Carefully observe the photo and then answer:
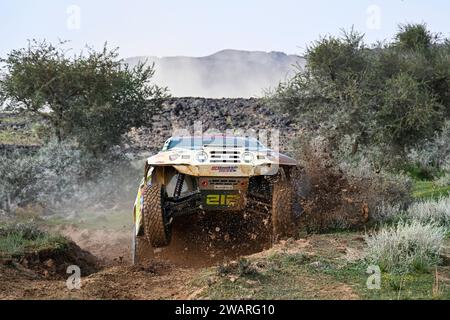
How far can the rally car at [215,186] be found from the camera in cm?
953

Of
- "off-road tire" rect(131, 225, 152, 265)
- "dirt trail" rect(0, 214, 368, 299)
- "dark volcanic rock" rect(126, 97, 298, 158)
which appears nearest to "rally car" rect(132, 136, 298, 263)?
"dirt trail" rect(0, 214, 368, 299)

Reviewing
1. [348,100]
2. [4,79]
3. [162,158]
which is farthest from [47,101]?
[162,158]

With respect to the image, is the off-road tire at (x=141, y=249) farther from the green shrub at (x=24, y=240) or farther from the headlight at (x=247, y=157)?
the headlight at (x=247, y=157)

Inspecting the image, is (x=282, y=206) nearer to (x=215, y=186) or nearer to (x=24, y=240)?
(x=215, y=186)

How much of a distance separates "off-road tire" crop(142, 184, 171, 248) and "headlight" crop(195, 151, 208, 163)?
0.65 meters

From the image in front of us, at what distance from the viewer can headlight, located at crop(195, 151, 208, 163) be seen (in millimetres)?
9583

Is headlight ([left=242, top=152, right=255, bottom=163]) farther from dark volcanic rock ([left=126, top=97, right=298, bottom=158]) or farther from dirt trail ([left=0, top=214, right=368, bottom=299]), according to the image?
dark volcanic rock ([left=126, top=97, right=298, bottom=158])

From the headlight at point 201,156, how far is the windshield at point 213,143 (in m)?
Result: 0.37

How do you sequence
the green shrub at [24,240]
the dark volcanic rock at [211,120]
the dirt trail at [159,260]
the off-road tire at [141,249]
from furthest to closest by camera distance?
the dark volcanic rock at [211,120] → the off-road tire at [141,249] → the green shrub at [24,240] → the dirt trail at [159,260]

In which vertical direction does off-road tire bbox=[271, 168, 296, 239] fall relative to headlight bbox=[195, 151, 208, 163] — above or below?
below

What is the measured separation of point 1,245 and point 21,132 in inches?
642

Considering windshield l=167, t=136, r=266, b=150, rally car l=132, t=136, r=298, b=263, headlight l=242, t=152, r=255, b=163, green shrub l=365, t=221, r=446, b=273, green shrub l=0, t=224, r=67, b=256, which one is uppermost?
windshield l=167, t=136, r=266, b=150

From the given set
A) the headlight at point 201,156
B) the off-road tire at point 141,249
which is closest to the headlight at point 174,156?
the headlight at point 201,156
